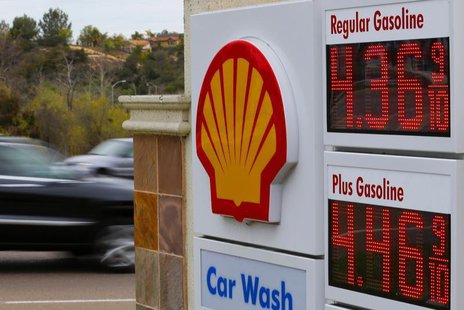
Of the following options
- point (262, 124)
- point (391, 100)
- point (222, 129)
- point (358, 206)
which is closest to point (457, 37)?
point (391, 100)

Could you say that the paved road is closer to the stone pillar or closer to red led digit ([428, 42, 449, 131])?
the stone pillar

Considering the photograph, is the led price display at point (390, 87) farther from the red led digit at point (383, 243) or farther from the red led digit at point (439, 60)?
the red led digit at point (383, 243)

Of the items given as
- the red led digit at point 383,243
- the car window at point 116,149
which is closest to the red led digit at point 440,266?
the red led digit at point 383,243

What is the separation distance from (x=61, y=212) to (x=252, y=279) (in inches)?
287

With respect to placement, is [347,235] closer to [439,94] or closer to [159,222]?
[439,94]

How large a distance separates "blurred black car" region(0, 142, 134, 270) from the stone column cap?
5.40 m

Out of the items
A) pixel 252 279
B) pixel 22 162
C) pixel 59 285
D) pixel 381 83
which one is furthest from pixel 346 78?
pixel 22 162

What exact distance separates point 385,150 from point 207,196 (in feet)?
5.34

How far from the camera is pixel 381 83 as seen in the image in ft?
14.3

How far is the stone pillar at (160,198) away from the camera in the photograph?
662cm

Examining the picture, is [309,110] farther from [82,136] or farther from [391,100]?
[82,136]

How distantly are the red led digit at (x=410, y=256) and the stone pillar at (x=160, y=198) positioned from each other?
2.41m

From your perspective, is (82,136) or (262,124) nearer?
(262,124)

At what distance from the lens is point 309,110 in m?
4.97
